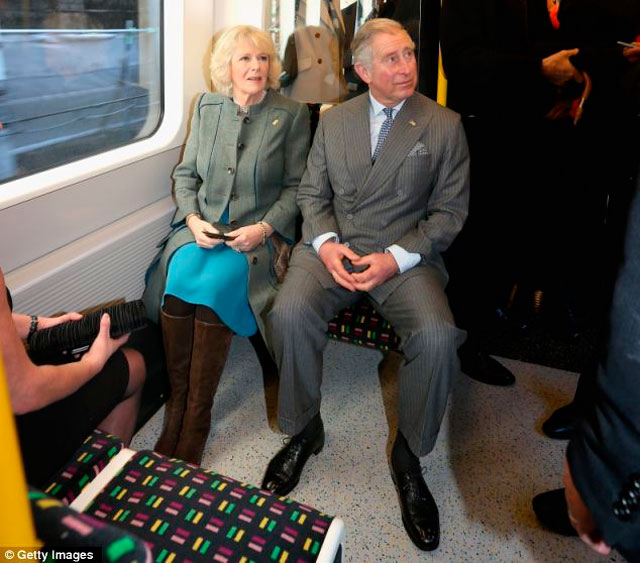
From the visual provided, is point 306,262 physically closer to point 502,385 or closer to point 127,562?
point 502,385

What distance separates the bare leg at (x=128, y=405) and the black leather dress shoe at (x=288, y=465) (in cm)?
52

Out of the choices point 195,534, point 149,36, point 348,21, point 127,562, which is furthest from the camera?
point 348,21

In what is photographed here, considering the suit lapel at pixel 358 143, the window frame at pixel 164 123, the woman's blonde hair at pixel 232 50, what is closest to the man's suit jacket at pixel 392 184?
the suit lapel at pixel 358 143

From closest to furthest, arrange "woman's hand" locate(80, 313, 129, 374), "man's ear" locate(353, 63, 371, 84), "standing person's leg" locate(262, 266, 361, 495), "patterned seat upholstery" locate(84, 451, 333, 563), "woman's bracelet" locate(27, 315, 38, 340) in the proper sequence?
1. "patterned seat upholstery" locate(84, 451, 333, 563)
2. "woman's hand" locate(80, 313, 129, 374)
3. "woman's bracelet" locate(27, 315, 38, 340)
4. "standing person's leg" locate(262, 266, 361, 495)
5. "man's ear" locate(353, 63, 371, 84)

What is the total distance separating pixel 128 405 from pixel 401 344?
0.91 metres

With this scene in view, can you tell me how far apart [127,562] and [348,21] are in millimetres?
2963

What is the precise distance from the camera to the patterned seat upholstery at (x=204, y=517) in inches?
43.8

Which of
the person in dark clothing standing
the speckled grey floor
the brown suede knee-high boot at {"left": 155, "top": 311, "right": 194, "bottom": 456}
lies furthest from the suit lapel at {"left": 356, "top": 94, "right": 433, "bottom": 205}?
the speckled grey floor

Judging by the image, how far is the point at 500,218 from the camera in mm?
2662

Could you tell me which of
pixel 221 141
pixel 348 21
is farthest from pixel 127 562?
pixel 348 21

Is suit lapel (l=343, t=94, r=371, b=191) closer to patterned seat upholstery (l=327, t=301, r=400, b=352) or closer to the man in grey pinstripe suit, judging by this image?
the man in grey pinstripe suit

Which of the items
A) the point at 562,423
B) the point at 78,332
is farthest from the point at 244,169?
the point at 562,423

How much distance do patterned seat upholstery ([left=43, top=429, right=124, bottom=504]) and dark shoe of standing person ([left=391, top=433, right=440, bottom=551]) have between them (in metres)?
0.97

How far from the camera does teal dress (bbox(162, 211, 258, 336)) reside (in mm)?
2121
